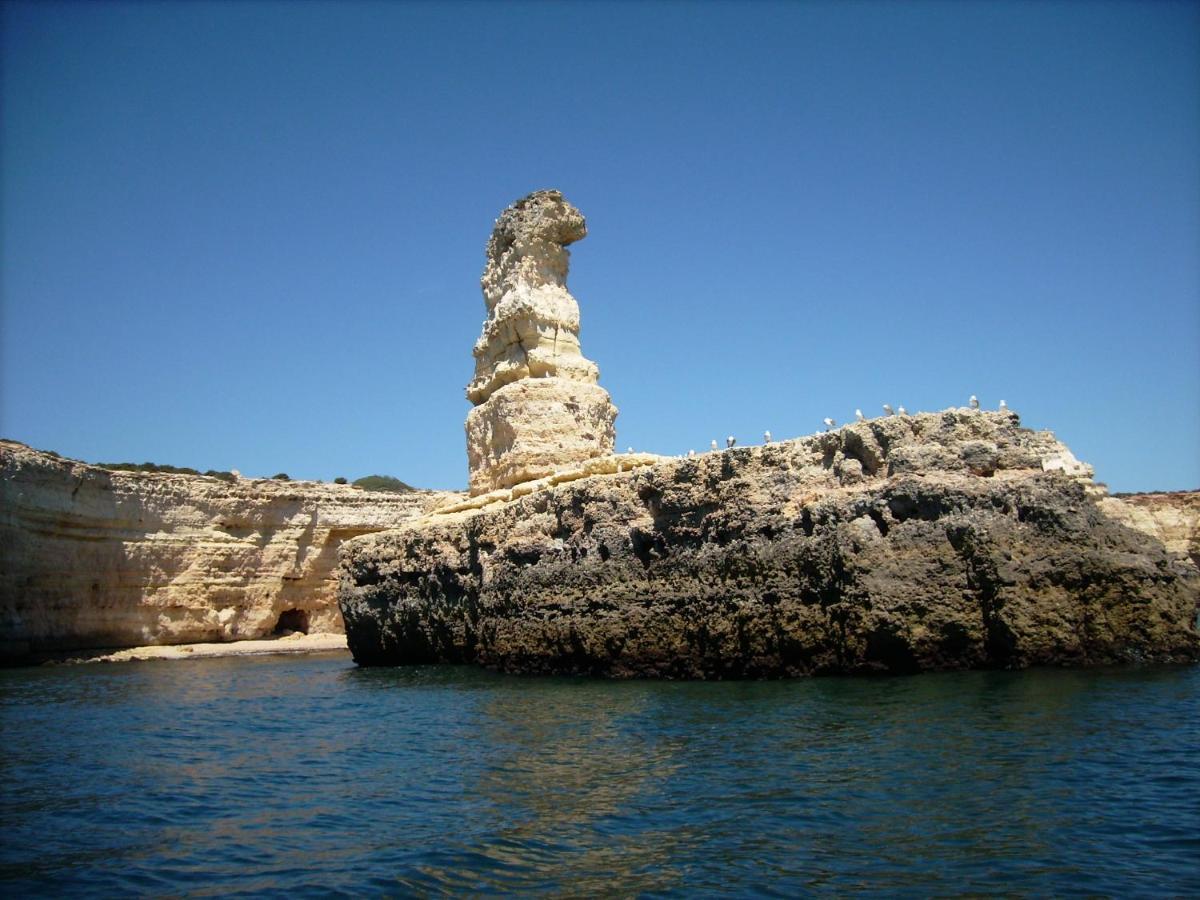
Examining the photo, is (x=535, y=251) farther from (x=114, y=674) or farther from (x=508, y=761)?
(x=508, y=761)

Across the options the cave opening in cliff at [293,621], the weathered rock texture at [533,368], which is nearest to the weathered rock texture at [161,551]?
the cave opening in cliff at [293,621]

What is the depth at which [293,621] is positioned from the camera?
39.4 meters

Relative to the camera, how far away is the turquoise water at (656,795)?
6820mm

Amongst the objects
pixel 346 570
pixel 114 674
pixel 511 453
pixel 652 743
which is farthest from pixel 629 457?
pixel 114 674

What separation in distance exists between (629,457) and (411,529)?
6.15m

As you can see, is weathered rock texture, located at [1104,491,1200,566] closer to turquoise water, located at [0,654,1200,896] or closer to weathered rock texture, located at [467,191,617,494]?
weathered rock texture, located at [467,191,617,494]

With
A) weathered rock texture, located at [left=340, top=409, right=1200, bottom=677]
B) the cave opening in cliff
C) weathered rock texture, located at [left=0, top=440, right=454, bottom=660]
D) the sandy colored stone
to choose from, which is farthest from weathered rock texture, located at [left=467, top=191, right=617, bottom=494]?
the cave opening in cliff

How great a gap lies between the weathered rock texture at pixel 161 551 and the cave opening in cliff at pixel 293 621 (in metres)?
0.06

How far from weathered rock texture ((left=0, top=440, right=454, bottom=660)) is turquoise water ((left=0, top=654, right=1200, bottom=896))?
638 inches

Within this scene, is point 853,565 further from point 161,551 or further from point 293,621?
point 293,621

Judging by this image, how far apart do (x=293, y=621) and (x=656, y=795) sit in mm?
33177

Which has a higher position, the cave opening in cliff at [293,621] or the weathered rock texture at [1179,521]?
the weathered rock texture at [1179,521]

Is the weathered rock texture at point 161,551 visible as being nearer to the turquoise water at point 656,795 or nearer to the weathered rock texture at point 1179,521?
the turquoise water at point 656,795

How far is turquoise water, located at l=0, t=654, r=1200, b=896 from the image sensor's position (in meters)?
6.82
